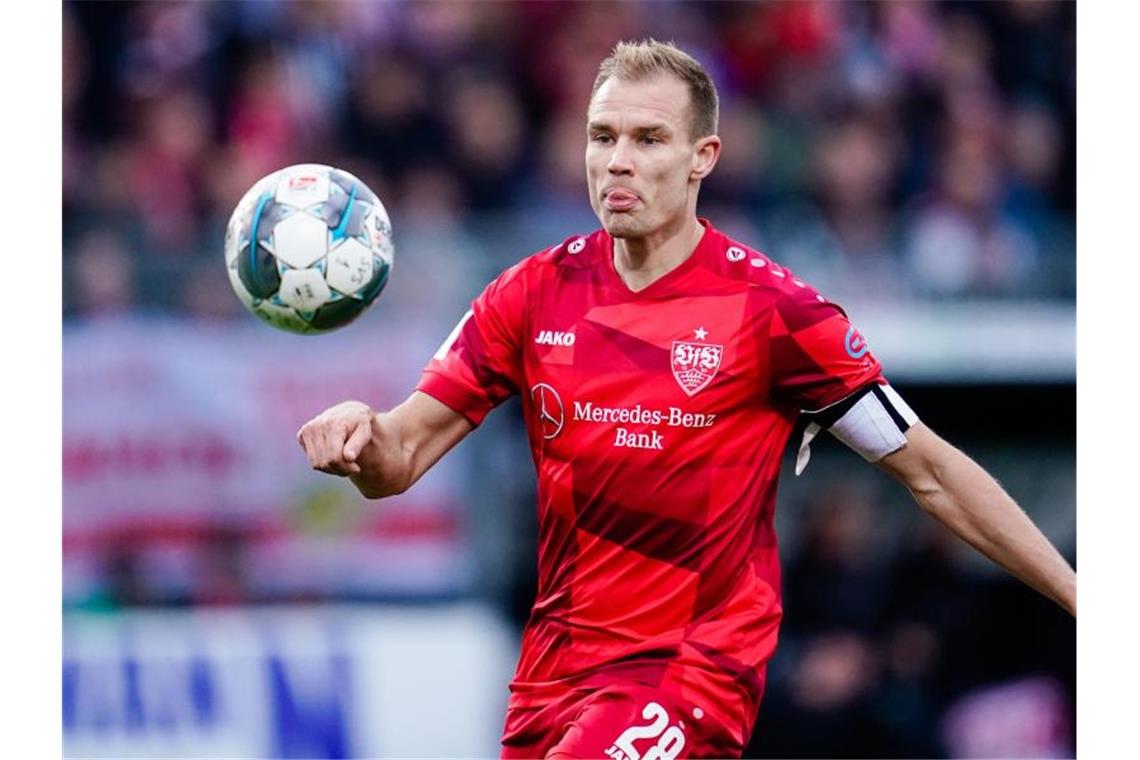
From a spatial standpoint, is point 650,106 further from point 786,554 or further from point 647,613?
point 786,554

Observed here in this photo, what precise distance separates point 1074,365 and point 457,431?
6.64 metres

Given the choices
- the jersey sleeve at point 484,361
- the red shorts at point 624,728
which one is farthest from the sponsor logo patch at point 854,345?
the red shorts at point 624,728

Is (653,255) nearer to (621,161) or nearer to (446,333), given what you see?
(621,161)

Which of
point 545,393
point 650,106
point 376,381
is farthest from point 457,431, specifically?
point 376,381

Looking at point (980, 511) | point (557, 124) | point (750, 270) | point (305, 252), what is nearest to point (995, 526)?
point (980, 511)

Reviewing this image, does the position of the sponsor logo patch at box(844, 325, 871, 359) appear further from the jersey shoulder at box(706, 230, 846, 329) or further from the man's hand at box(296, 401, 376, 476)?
the man's hand at box(296, 401, 376, 476)

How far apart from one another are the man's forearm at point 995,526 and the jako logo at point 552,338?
4.25 ft

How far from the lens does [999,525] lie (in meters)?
5.80

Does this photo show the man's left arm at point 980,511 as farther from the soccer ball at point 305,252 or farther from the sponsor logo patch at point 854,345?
the soccer ball at point 305,252

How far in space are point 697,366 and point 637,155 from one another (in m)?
0.72

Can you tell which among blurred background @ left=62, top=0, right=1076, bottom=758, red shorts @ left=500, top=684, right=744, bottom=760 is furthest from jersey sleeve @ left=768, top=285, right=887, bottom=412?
blurred background @ left=62, top=0, right=1076, bottom=758

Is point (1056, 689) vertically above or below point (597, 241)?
below

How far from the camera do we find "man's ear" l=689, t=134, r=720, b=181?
235 inches

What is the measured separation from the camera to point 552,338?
5.98 m
